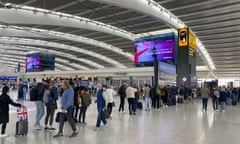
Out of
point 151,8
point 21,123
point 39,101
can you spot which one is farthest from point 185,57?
point 21,123

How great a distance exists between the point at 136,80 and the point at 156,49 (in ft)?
14.4

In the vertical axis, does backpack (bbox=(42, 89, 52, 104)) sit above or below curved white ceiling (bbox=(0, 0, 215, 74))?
below

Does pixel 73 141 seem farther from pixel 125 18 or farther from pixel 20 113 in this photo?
pixel 125 18

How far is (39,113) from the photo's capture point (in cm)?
659

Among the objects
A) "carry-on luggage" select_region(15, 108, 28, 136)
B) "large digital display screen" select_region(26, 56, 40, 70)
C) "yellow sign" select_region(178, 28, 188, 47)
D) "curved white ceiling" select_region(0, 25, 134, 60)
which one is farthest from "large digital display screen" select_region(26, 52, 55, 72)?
"carry-on luggage" select_region(15, 108, 28, 136)

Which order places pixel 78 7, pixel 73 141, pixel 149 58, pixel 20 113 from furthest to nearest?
pixel 149 58 < pixel 78 7 < pixel 20 113 < pixel 73 141

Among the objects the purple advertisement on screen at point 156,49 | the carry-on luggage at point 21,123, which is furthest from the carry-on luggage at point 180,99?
the carry-on luggage at point 21,123

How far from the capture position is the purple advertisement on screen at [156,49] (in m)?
23.9

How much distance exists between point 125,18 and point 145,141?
19641 millimetres

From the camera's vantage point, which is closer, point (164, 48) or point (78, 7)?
point (78, 7)

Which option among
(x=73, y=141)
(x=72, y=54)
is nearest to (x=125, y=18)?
(x=73, y=141)

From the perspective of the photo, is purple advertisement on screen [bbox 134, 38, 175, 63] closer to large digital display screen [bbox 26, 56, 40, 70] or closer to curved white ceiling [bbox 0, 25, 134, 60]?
curved white ceiling [bbox 0, 25, 134, 60]

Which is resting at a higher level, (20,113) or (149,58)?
(149,58)

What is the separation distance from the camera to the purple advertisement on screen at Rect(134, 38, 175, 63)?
23.9 meters
